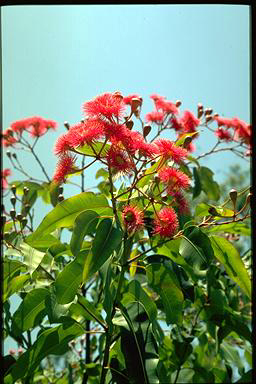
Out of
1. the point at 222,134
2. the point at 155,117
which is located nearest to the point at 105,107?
the point at 155,117

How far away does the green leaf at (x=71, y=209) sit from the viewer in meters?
1.42

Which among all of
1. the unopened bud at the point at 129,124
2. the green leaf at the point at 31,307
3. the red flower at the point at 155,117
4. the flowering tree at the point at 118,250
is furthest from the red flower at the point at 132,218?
the red flower at the point at 155,117

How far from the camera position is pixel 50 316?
1.43m

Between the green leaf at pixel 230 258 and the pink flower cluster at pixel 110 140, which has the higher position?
the pink flower cluster at pixel 110 140

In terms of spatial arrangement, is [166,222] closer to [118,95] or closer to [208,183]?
[118,95]

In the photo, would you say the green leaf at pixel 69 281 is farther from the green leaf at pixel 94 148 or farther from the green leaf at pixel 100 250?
the green leaf at pixel 94 148

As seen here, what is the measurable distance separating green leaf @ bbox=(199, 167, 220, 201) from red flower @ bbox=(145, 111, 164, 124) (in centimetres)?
42

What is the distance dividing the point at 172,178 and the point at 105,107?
0.89 feet

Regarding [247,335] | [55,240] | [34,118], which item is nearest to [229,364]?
[247,335]

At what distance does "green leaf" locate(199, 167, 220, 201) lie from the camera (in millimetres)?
2430

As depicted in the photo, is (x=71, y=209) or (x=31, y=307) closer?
(x=71, y=209)

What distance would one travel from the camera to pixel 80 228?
1.33 meters

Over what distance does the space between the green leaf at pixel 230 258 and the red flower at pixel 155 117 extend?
2.38 ft

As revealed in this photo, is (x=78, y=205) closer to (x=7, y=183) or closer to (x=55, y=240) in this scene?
(x=55, y=240)
